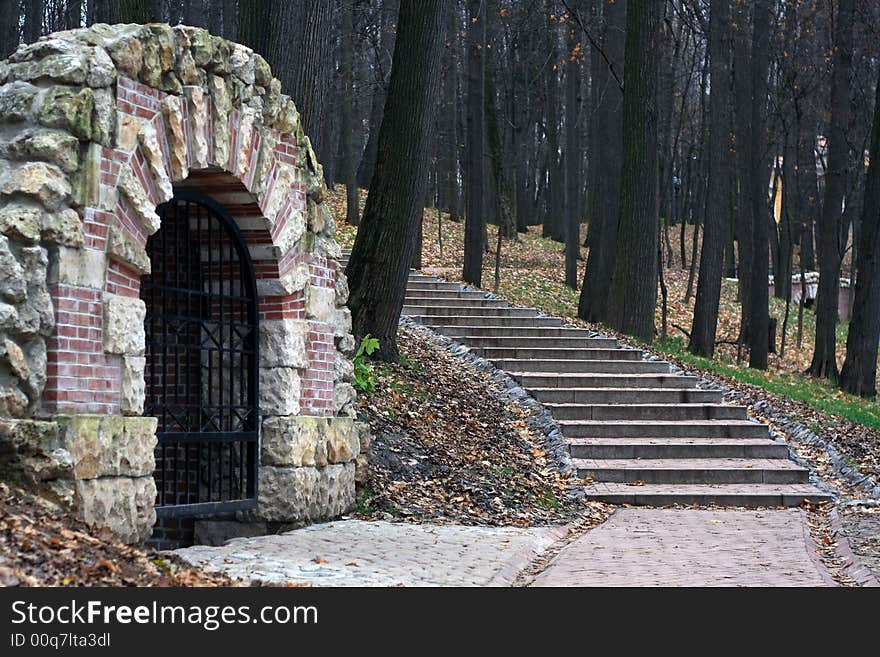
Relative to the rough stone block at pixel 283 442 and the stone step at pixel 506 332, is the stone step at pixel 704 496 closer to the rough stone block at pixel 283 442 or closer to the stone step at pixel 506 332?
the rough stone block at pixel 283 442

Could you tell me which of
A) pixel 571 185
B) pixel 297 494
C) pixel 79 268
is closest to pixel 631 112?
pixel 571 185

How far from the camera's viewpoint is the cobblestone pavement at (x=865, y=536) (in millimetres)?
8539

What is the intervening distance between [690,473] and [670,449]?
873mm

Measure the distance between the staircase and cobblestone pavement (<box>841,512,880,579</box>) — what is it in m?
1.38

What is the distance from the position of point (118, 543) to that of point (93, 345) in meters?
1.34

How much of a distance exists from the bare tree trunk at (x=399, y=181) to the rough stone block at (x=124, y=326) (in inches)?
247

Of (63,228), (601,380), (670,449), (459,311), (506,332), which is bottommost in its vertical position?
(670,449)

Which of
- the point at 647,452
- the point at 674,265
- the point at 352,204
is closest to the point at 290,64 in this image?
the point at 647,452

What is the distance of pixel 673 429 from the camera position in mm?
14602

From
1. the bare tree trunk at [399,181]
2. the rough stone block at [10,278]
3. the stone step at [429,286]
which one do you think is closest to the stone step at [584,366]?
the bare tree trunk at [399,181]

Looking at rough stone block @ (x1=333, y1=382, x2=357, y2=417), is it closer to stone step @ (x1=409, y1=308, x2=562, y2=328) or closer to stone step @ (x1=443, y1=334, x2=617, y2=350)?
stone step @ (x1=443, y1=334, x2=617, y2=350)

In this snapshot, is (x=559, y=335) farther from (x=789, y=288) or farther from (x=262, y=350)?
(x=789, y=288)

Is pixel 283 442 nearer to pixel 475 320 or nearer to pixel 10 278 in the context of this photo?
pixel 10 278

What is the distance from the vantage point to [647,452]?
45.2 ft
